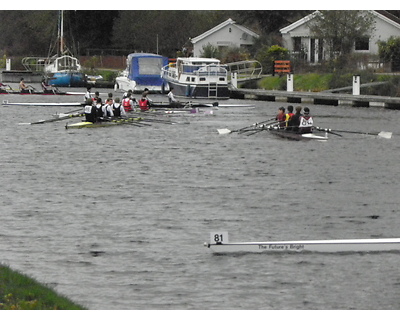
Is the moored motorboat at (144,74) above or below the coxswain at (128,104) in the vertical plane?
above

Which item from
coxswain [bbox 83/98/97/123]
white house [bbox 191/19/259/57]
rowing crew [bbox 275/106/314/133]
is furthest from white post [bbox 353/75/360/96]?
white house [bbox 191/19/259/57]

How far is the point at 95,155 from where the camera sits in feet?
130

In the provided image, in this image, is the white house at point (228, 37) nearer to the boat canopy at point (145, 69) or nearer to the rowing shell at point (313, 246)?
the boat canopy at point (145, 69)

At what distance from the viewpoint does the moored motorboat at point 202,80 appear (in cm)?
6850

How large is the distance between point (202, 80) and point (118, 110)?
22252mm

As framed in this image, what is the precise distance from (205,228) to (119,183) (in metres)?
8.72

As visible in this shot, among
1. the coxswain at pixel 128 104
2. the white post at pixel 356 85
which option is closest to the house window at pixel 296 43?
the white post at pixel 356 85

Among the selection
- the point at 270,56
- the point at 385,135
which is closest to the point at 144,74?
the point at 270,56

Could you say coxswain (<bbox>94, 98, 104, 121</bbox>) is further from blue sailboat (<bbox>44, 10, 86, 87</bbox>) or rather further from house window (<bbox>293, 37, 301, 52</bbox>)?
blue sailboat (<bbox>44, 10, 86, 87</bbox>)

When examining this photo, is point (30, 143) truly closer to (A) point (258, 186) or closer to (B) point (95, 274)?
(A) point (258, 186)

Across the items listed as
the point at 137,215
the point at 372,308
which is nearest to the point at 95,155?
the point at 137,215

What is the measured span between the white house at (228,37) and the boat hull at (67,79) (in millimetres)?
13297

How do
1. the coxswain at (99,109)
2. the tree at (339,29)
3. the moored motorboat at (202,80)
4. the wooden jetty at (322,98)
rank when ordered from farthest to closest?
the tree at (339,29) < the moored motorboat at (202,80) < the wooden jetty at (322,98) < the coxswain at (99,109)

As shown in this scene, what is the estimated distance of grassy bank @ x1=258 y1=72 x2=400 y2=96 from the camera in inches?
2544
